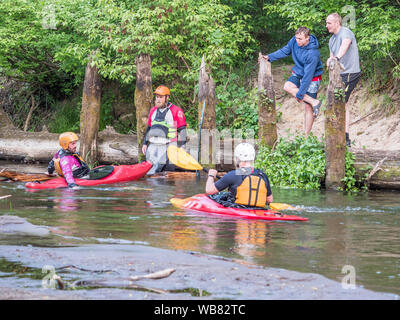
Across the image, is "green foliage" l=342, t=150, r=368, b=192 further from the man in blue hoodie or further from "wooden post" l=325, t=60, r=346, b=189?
the man in blue hoodie

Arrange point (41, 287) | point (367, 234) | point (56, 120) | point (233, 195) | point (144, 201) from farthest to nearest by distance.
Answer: point (56, 120) → point (144, 201) → point (233, 195) → point (367, 234) → point (41, 287)

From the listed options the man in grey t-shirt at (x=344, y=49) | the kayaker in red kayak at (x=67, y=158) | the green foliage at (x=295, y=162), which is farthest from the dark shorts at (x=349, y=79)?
the kayaker in red kayak at (x=67, y=158)

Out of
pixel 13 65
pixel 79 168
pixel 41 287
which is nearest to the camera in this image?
pixel 41 287

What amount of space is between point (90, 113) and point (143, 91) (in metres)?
1.68

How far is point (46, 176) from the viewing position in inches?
497

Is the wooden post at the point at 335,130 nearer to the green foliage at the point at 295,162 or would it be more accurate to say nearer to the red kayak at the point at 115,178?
the green foliage at the point at 295,162

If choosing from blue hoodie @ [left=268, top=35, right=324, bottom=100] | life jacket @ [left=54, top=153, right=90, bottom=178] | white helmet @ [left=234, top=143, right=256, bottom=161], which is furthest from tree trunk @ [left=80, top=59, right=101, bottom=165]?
white helmet @ [left=234, top=143, right=256, bottom=161]

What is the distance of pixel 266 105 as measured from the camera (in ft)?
41.0

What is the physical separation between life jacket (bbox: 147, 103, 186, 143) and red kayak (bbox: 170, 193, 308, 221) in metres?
3.78

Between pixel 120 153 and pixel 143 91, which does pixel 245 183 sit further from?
pixel 120 153

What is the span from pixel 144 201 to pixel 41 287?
5.48 metres

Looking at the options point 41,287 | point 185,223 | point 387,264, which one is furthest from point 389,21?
point 41,287

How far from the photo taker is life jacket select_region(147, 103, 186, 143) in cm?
1347
